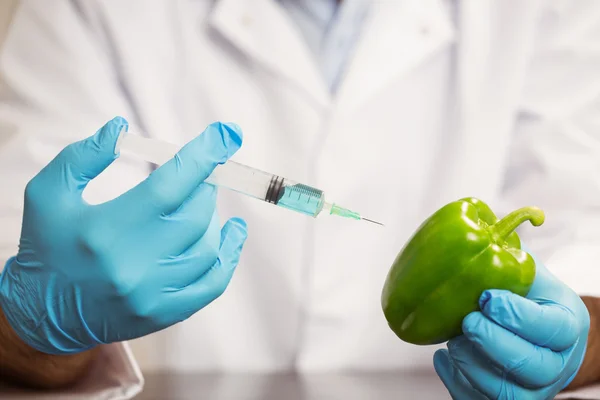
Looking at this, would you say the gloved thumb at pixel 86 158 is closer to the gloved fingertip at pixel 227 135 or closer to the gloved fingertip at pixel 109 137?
the gloved fingertip at pixel 109 137

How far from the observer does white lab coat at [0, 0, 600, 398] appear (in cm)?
138

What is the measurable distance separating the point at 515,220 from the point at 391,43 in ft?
1.96

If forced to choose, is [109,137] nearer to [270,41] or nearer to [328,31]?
[270,41]

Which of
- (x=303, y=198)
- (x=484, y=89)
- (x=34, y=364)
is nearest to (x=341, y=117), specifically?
(x=484, y=89)

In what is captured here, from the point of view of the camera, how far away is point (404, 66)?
142 cm

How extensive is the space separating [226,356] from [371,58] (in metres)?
0.75

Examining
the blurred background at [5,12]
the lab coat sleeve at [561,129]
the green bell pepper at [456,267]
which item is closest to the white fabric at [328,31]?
the lab coat sleeve at [561,129]

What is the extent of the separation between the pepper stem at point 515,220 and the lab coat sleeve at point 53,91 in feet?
2.46

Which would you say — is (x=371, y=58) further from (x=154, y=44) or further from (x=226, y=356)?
(x=226, y=356)

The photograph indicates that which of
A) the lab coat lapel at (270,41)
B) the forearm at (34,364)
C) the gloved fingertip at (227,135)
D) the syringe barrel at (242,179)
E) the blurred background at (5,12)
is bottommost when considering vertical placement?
the forearm at (34,364)

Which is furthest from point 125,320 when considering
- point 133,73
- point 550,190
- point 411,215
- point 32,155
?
point 550,190

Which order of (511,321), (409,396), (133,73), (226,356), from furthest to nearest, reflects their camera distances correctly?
1. (226,356)
2. (133,73)
3. (409,396)
4. (511,321)

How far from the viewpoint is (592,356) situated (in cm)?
116

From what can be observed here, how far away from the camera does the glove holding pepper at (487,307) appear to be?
912 millimetres
